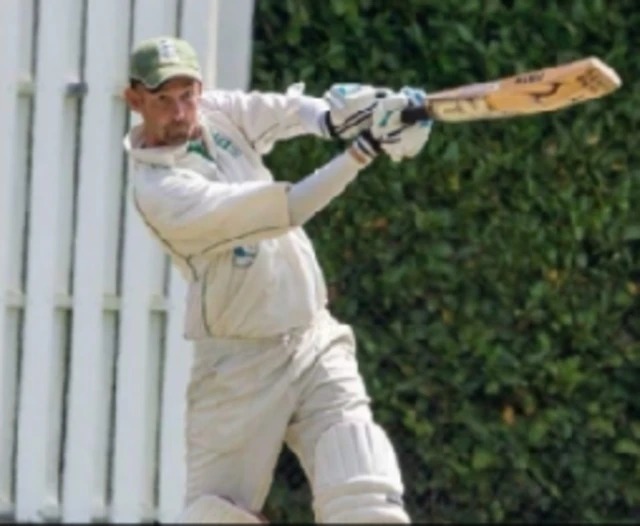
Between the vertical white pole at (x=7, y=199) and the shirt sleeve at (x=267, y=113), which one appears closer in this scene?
the shirt sleeve at (x=267, y=113)

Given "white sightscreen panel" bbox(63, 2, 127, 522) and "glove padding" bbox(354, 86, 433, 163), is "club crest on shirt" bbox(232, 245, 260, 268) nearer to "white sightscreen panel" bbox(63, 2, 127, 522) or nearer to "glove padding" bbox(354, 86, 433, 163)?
"glove padding" bbox(354, 86, 433, 163)

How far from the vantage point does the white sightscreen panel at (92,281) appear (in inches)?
351

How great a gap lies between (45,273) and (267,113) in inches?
62.0

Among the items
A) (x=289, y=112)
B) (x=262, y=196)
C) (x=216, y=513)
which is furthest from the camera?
(x=289, y=112)

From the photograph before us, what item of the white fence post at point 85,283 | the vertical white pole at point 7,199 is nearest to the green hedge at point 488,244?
the white fence post at point 85,283

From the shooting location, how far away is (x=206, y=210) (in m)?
7.23

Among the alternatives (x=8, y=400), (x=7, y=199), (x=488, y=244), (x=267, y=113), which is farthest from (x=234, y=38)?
(x=267, y=113)

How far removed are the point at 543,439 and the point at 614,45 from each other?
3.79 feet

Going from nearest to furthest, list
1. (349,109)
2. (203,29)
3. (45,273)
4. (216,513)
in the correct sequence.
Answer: (216,513) → (349,109) → (203,29) → (45,273)

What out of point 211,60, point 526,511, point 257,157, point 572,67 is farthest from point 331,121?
point 526,511

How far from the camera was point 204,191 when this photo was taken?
7273 mm

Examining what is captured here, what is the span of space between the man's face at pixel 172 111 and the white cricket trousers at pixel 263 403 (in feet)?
1.65

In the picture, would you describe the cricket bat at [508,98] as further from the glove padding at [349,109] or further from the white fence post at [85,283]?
the white fence post at [85,283]

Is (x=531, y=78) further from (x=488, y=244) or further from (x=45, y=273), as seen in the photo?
(x=45, y=273)
